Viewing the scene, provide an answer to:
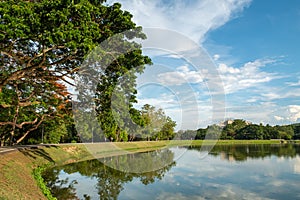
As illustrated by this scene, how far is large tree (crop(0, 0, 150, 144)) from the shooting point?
10.3m

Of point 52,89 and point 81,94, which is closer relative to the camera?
point 81,94

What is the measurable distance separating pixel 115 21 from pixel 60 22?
4.22m

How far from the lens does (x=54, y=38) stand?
10.4 m

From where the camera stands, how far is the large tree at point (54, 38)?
10.3 m

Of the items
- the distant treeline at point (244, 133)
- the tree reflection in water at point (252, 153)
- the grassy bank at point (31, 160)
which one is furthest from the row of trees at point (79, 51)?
the distant treeline at point (244, 133)

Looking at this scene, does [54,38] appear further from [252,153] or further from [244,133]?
[244,133]

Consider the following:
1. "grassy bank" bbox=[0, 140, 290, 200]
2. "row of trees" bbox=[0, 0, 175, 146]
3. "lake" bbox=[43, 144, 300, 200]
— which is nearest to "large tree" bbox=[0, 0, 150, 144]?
"row of trees" bbox=[0, 0, 175, 146]

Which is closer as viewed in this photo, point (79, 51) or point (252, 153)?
point (79, 51)

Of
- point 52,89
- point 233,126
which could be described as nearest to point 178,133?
point 233,126

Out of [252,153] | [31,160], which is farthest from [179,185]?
[252,153]

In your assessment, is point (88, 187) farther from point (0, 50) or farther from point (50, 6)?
point (50, 6)

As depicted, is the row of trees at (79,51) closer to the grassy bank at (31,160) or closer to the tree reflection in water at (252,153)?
the grassy bank at (31,160)

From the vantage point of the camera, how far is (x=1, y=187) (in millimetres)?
12117

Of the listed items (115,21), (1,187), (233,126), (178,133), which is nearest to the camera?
(1,187)
